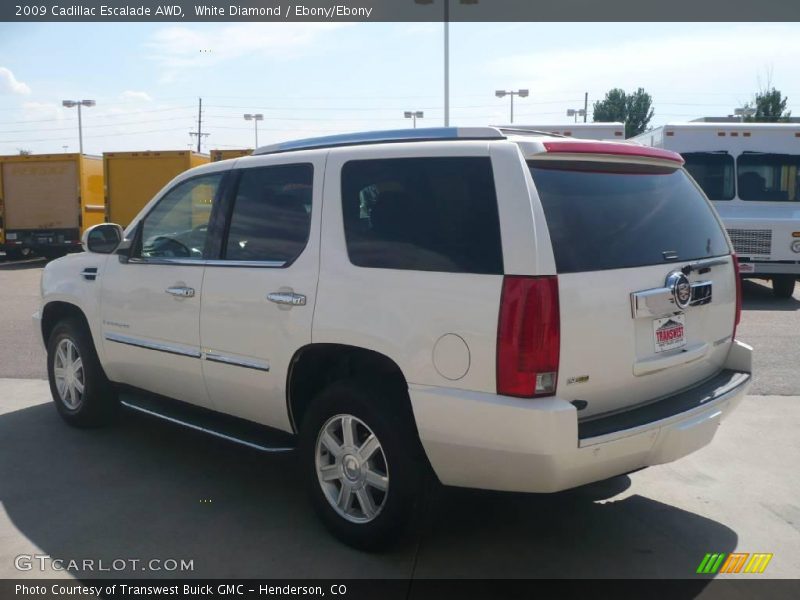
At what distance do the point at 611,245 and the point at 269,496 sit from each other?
2501mm

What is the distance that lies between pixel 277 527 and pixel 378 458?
2.66 feet

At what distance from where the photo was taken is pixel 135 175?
71.6 ft

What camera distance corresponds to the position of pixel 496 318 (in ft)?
11.5

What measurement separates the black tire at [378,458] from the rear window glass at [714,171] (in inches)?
442

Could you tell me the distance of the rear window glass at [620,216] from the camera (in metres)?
3.69

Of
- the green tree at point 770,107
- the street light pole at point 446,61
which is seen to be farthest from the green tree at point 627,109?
the street light pole at point 446,61

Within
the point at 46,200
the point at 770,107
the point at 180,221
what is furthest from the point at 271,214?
the point at 770,107

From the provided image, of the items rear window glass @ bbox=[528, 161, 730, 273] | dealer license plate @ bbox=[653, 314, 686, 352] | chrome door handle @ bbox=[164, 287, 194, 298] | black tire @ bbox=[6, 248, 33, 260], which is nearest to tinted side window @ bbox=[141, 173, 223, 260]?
chrome door handle @ bbox=[164, 287, 194, 298]

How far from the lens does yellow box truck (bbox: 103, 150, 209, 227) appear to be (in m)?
21.6

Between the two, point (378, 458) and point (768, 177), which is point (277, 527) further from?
point (768, 177)

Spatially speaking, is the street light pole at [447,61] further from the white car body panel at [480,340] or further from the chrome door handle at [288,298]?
the chrome door handle at [288,298]

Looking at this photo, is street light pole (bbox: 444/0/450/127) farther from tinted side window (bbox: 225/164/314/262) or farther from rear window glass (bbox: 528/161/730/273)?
rear window glass (bbox: 528/161/730/273)

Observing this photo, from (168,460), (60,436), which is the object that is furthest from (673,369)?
(60,436)

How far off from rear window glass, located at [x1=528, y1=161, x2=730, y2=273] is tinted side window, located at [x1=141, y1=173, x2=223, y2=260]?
2357 mm
